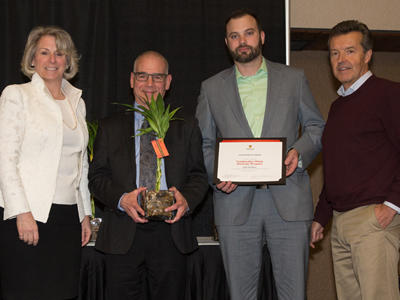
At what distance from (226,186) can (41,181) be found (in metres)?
1.04

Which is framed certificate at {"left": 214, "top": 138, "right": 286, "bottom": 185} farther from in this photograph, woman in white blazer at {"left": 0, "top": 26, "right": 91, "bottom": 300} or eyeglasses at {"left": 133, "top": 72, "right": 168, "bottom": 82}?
woman in white blazer at {"left": 0, "top": 26, "right": 91, "bottom": 300}

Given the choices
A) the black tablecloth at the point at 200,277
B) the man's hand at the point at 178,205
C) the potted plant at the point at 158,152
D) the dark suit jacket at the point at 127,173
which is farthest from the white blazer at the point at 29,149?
the black tablecloth at the point at 200,277

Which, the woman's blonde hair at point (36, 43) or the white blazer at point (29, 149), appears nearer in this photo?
Result: the white blazer at point (29, 149)

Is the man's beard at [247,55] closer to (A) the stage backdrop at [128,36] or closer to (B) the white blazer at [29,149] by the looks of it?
(B) the white blazer at [29,149]

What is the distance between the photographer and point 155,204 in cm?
238

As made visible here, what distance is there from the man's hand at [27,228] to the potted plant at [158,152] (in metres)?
0.57

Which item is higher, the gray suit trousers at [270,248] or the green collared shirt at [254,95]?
the green collared shirt at [254,95]

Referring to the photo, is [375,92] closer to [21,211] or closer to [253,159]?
[253,159]

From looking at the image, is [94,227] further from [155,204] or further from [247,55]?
[247,55]

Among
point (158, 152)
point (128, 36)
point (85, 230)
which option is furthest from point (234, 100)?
point (128, 36)

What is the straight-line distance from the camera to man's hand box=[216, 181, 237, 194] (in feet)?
8.54

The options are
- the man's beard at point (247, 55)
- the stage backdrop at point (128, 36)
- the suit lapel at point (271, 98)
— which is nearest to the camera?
the suit lapel at point (271, 98)

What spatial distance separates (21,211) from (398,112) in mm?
2097

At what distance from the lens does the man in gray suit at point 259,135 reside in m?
2.66
